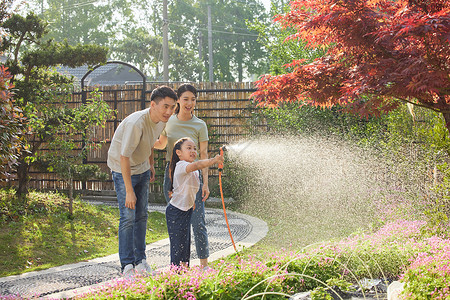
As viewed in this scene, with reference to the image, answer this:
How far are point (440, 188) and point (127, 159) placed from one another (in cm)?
318

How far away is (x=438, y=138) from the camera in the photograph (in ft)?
16.7

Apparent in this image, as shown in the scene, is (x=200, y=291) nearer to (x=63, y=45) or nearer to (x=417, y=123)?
(x=417, y=123)

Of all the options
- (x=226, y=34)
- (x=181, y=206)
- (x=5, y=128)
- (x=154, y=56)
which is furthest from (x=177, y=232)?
(x=226, y=34)

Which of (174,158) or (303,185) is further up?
(174,158)

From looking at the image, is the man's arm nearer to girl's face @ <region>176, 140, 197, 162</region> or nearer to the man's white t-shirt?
the man's white t-shirt

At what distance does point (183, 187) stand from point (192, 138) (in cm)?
51

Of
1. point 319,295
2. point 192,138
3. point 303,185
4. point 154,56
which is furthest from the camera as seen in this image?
point 154,56

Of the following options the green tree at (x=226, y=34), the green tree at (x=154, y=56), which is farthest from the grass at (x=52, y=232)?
the green tree at (x=226, y=34)

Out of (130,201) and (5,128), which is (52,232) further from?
(130,201)

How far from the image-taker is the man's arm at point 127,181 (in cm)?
361

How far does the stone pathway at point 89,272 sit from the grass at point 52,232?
29 cm

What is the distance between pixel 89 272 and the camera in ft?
14.0

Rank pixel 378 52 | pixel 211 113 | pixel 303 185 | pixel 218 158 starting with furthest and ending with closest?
pixel 211 113, pixel 303 185, pixel 378 52, pixel 218 158

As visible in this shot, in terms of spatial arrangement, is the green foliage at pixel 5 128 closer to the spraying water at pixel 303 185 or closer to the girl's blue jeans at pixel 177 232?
the girl's blue jeans at pixel 177 232
